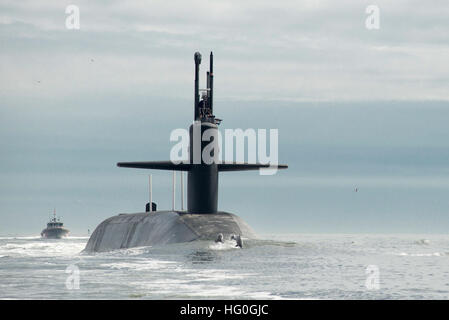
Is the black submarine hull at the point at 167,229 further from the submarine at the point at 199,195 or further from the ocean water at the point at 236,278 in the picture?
the ocean water at the point at 236,278

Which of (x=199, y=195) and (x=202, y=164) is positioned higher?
(x=202, y=164)

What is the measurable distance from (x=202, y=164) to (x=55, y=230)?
149371mm

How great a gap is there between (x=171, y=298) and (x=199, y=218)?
80.1 ft

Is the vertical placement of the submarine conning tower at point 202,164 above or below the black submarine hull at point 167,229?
above

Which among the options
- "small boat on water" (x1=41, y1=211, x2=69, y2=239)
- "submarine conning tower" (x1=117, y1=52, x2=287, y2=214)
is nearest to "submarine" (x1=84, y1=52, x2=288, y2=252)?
"submarine conning tower" (x1=117, y1=52, x2=287, y2=214)

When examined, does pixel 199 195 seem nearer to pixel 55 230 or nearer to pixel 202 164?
pixel 202 164

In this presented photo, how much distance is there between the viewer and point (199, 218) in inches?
1716

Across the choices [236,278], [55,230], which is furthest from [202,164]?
[55,230]

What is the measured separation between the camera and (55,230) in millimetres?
186000

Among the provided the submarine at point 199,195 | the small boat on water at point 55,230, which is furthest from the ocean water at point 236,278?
the small boat on water at point 55,230

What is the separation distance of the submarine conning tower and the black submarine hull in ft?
3.17

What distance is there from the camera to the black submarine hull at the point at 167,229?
136ft

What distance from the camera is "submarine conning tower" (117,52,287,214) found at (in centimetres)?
4375

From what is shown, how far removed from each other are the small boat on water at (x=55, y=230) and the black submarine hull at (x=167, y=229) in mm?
135744
